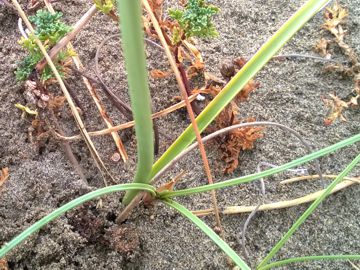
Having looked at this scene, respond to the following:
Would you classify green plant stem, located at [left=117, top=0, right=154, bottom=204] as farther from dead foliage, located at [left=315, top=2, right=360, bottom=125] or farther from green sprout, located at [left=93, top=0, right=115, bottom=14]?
dead foliage, located at [left=315, top=2, right=360, bottom=125]

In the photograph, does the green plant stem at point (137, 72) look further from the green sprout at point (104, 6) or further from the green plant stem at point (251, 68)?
the green sprout at point (104, 6)

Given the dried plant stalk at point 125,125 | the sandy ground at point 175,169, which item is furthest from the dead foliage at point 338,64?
the dried plant stalk at point 125,125

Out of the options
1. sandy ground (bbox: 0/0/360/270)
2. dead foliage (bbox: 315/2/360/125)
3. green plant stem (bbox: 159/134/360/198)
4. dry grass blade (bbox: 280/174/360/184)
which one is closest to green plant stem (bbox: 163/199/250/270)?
green plant stem (bbox: 159/134/360/198)

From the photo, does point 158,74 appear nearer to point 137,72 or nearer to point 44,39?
point 44,39

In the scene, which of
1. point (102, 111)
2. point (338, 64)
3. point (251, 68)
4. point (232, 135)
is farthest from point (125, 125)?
point (338, 64)

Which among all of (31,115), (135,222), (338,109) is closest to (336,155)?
(338,109)

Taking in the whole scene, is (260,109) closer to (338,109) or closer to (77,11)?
(338,109)
